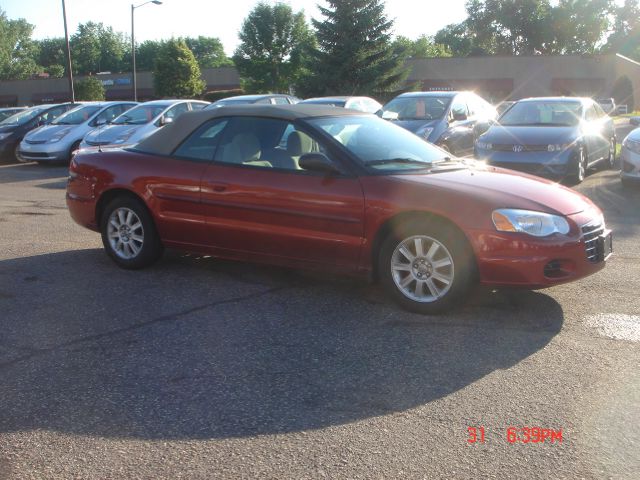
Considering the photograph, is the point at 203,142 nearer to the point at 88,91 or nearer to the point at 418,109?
the point at 418,109

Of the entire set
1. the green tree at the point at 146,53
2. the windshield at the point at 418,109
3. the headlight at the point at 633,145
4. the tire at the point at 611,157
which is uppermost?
the green tree at the point at 146,53

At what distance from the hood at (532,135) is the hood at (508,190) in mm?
6437

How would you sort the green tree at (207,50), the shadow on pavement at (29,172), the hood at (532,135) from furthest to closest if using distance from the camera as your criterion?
1. the green tree at (207,50)
2. the shadow on pavement at (29,172)
3. the hood at (532,135)

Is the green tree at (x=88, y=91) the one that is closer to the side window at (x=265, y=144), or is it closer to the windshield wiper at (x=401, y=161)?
the side window at (x=265, y=144)

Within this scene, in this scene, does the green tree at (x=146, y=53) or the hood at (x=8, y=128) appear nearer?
the hood at (x=8, y=128)

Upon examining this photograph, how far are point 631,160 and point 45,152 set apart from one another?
13.0 meters

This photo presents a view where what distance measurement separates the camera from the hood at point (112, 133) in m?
16.8

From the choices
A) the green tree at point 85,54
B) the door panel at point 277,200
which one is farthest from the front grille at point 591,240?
the green tree at point 85,54

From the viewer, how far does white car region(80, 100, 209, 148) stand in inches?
656

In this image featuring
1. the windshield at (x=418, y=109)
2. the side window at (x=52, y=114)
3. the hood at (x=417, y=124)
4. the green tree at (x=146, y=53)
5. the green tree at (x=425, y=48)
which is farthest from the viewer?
the green tree at (x=146, y=53)

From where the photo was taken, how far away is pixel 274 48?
72375 millimetres

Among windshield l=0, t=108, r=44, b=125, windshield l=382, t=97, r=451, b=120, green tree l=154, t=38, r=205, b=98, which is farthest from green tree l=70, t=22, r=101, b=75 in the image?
windshield l=382, t=97, r=451, b=120

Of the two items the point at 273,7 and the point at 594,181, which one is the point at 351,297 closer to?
the point at 594,181

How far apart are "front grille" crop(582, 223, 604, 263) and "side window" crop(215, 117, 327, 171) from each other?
2.06 metres
